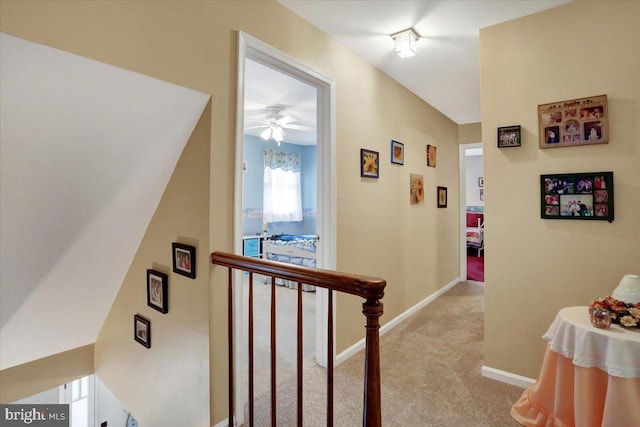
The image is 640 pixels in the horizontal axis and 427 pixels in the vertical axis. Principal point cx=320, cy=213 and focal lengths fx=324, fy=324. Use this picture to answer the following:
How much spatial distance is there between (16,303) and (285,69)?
2.21m

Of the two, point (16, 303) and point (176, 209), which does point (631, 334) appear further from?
point (16, 303)

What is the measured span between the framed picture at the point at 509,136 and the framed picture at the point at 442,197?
1986 millimetres

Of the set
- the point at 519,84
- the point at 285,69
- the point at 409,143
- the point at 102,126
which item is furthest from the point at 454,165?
the point at 102,126

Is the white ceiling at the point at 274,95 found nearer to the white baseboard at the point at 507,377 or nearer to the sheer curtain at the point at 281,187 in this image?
the sheer curtain at the point at 281,187

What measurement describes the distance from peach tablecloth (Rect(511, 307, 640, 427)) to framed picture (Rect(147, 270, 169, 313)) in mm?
2082

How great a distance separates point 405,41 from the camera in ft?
7.81

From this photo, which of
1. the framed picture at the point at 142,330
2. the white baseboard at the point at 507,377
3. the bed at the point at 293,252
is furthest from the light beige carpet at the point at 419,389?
the bed at the point at 293,252

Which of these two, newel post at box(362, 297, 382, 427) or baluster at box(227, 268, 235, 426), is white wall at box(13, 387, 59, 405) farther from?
newel post at box(362, 297, 382, 427)

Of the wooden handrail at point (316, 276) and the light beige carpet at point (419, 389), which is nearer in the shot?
the wooden handrail at point (316, 276)

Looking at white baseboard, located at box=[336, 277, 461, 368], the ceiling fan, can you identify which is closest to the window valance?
the ceiling fan

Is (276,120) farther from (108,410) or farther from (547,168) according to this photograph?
(108,410)

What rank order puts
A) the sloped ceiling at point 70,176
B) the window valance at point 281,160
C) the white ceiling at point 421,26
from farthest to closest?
the window valance at point 281,160, the white ceiling at point 421,26, the sloped ceiling at point 70,176

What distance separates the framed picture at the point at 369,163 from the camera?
275 cm

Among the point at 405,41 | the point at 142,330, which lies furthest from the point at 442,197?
the point at 142,330
